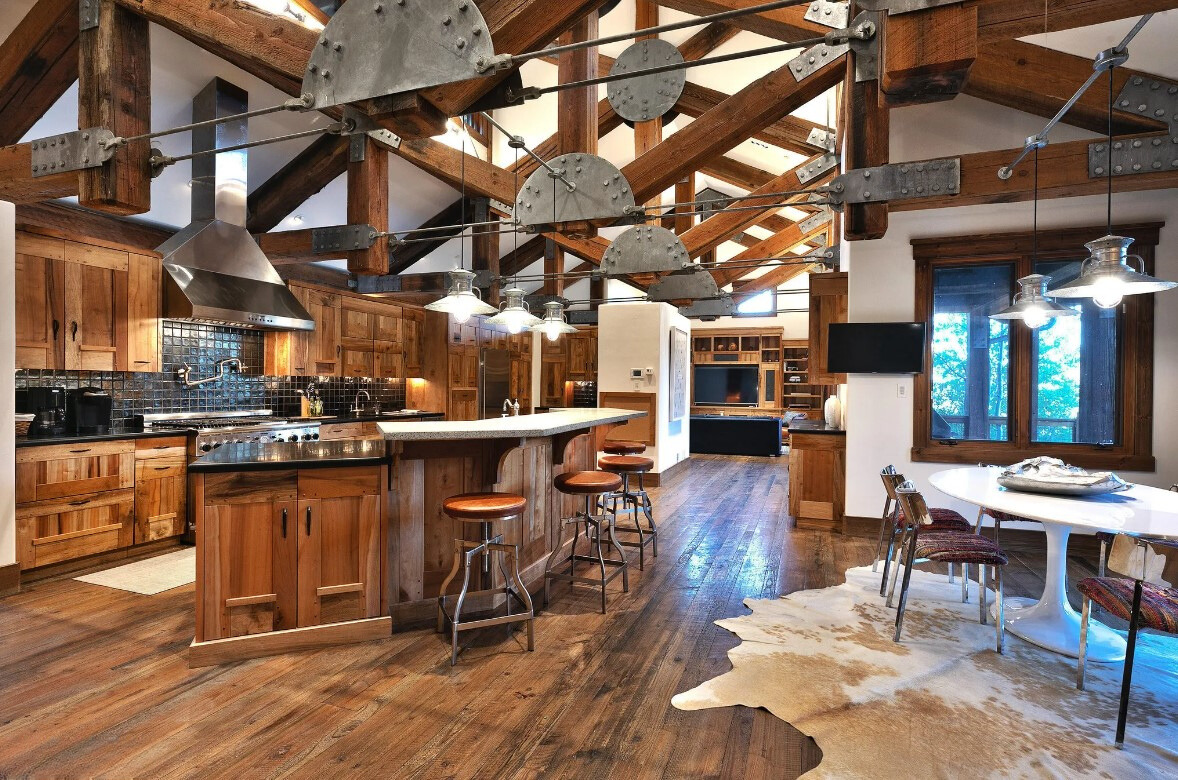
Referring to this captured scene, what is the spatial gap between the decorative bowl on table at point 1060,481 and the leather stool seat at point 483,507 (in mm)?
2540

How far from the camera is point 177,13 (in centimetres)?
278

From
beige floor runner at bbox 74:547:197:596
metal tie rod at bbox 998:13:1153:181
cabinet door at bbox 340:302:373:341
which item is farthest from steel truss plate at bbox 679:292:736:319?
beige floor runner at bbox 74:547:197:596

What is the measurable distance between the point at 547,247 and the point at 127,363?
18.6 ft

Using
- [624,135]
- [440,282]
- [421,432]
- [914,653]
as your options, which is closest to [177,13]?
[421,432]

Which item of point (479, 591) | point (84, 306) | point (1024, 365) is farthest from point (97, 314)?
point (1024, 365)

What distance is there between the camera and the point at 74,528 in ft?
13.5

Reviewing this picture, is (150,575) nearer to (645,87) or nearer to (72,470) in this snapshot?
(72,470)

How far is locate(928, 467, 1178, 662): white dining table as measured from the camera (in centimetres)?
247

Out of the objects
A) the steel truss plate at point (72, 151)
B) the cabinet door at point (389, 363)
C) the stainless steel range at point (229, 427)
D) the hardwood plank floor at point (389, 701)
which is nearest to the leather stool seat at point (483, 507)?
the hardwood plank floor at point (389, 701)

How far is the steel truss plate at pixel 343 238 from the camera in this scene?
4.04m

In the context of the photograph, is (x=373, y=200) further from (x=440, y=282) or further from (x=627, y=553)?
(x=627, y=553)

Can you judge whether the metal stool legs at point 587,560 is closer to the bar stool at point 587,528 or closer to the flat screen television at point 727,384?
the bar stool at point 587,528

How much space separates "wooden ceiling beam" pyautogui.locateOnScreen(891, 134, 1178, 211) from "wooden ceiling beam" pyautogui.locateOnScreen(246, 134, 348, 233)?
16.7 feet

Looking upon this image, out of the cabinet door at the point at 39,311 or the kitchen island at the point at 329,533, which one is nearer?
the kitchen island at the point at 329,533
